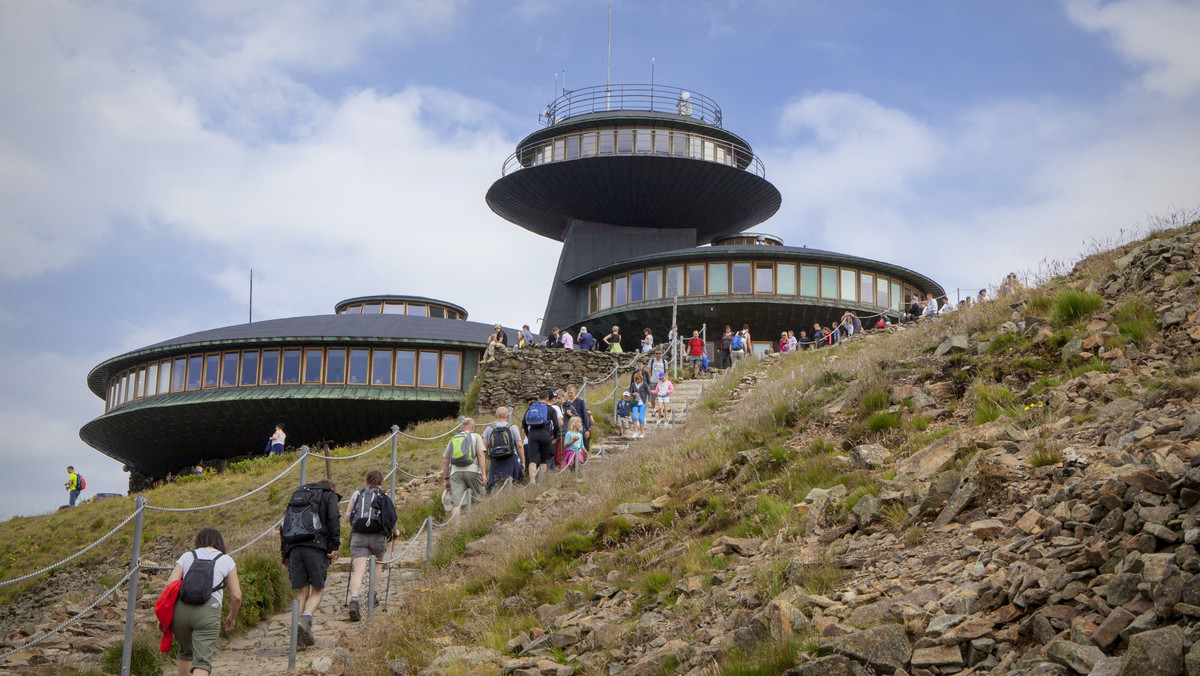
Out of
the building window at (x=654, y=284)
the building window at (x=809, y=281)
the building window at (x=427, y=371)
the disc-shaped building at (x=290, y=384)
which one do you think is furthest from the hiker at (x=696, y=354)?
the building window at (x=427, y=371)

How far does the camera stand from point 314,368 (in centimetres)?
3794

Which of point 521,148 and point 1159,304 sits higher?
point 521,148

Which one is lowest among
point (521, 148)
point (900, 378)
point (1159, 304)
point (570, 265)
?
point (900, 378)

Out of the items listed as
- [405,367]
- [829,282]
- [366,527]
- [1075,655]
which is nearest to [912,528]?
[1075,655]

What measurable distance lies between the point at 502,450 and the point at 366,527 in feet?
15.1

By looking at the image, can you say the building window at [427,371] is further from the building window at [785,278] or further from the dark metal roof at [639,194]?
the building window at [785,278]

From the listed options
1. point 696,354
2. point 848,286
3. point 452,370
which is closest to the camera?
point 696,354

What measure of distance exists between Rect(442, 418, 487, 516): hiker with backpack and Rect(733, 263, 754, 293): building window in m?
26.0

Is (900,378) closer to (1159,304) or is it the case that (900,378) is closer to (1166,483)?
(1159,304)

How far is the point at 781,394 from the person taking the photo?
13.7 m

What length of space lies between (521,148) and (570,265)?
6.30 metres

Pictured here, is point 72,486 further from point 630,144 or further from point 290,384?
point 630,144

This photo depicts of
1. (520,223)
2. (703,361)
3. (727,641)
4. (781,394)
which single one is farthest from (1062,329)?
(520,223)

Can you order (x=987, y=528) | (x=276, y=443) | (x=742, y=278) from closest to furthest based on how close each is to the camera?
(x=987, y=528) → (x=276, y=443) → (x=742, y=278)
